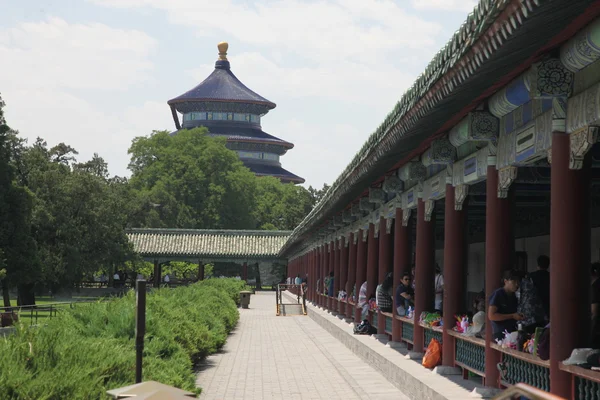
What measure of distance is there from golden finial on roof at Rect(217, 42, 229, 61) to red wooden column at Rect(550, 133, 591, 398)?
112 metres

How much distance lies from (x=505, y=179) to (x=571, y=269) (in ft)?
8.83

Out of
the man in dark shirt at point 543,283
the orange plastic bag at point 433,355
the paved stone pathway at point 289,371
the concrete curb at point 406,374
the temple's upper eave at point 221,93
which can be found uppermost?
the temple's upper eave at point 221,93

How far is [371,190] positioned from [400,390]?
7.18 metres

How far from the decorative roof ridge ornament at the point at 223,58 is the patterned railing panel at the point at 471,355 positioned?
105094 millimetres

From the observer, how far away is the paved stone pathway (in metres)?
15.2

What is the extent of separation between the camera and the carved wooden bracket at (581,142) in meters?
8.59

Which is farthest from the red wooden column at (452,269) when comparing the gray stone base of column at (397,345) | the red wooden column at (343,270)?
the red wooden column at (343,270)

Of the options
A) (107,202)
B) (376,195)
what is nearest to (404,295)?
(376,195)

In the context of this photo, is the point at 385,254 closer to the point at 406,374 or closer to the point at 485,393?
the point at 406,374

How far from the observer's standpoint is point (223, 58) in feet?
391

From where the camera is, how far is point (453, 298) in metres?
14.1

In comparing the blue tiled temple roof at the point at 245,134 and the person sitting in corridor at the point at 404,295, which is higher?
the blue tiled temple roof at the point at 245,134

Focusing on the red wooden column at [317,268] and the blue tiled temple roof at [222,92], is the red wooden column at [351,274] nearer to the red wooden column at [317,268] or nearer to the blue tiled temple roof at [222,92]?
the red wooden column at [317,268]

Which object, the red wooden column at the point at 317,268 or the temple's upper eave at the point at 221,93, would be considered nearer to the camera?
the red wooden column at the point at 317,268
